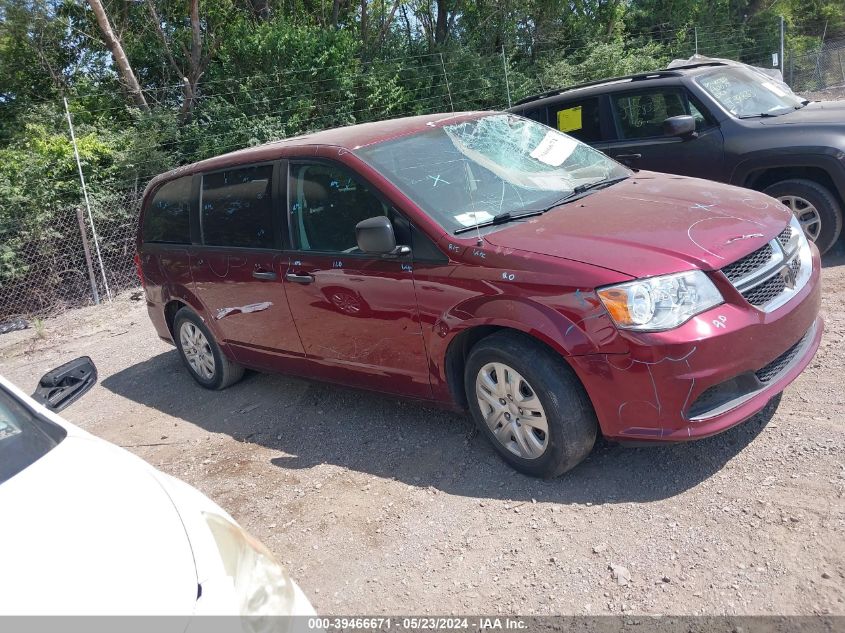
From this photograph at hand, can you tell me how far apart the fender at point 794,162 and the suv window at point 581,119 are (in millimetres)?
1561

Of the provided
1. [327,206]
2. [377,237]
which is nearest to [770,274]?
[377,237]

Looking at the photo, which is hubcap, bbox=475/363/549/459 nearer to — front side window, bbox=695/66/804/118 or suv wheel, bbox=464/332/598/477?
suv wheel, bbox=464/332/598/477

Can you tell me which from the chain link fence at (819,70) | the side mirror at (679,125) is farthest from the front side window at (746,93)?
the chain link fence at (819,70)

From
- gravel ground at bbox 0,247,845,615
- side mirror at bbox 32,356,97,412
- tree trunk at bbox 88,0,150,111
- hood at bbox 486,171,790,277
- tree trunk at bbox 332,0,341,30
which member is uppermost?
tree trunk at bbox 332,0,341,30

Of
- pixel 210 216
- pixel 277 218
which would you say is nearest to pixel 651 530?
pixel 277 218

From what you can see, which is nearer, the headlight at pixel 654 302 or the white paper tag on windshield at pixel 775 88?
the headlight at pixel 654 302

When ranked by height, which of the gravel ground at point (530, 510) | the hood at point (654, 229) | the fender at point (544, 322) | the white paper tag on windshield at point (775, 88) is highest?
the white paper tag on windshield at point (775, 88)

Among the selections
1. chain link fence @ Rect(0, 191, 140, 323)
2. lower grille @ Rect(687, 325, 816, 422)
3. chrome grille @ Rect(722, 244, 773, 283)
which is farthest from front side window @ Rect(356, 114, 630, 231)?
chain link fence @ Rect(0, 191, 140, 323)

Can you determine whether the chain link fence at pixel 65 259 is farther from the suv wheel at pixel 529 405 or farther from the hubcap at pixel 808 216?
the hubcap at pixel 808 216

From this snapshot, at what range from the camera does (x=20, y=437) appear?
2.60 meters

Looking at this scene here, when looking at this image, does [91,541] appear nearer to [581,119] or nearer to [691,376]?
[691,376]

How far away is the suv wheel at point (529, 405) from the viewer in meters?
3.56

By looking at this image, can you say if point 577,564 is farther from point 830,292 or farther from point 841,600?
point 830,292

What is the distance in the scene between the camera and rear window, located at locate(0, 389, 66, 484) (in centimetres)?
246
